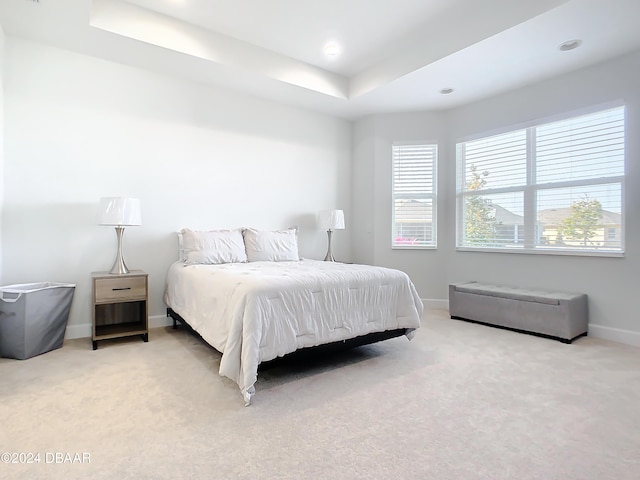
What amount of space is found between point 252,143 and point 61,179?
2.07 meters

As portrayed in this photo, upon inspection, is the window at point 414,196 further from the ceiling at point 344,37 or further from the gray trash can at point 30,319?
the gray trash can at point 30,319

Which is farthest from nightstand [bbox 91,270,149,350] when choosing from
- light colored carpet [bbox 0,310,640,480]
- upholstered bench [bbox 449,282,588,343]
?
upholstered bench [bbox 449,282,588,343]

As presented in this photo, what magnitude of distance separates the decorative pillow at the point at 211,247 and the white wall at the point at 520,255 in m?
2.14

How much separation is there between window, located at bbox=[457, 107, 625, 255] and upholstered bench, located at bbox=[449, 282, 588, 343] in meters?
0.60

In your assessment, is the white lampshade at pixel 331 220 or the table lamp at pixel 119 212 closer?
the table lamp at pixel 119 212

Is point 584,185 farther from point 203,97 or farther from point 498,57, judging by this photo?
point 203,97

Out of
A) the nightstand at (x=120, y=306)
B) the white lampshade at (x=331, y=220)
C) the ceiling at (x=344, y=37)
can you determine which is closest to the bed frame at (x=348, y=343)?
the nightstand at (x=120, y=306)

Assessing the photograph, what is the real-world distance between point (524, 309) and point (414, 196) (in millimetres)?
2111

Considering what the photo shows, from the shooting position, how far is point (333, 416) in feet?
6.63

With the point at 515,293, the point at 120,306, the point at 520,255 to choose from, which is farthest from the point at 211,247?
the point at 520,255

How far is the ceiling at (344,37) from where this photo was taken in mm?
2934

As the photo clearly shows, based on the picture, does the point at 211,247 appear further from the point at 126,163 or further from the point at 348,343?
the point at 348,343

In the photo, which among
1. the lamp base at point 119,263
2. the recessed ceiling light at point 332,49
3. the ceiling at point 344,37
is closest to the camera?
the ceiling at point 344,37

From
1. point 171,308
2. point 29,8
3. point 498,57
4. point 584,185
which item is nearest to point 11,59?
point 29,8
